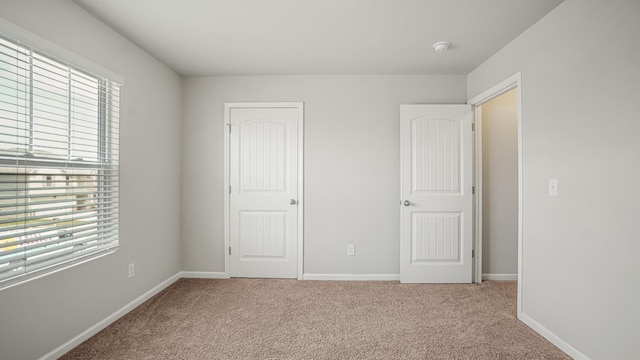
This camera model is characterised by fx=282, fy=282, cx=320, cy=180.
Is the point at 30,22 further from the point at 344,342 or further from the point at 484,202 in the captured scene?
the point at 484,202

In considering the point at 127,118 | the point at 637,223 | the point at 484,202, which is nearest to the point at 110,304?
the point at 127,118

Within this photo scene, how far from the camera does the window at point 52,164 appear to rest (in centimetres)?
154

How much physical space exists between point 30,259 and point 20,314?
30 cm

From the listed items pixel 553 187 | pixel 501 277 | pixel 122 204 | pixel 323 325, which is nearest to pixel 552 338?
pixel 553 187

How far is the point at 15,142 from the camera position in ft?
5.14

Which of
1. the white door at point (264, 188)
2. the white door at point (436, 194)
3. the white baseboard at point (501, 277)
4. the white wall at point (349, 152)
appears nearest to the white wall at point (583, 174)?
the white door at point (436, 194)

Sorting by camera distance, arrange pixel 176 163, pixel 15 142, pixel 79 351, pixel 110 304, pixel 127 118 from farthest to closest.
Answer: pixel 176 163 → pixel 127 118 → pixel 110 304 → pixel 79 351 → pixel 15 142

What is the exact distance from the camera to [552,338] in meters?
1.99

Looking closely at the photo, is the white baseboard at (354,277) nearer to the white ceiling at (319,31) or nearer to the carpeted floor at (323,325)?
the carpeted floor at (323,325)

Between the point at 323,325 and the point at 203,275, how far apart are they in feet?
5.78

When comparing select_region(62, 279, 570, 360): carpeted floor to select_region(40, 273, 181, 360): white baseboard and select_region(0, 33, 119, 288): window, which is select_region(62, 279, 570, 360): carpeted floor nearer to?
select_region(40, 273, 181, 360): white baseboard

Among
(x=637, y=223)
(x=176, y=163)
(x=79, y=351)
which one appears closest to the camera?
(x=637, y=223)

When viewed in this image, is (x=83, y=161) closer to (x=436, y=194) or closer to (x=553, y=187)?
(x=436, y=194)

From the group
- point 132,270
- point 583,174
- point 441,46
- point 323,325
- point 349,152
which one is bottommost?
point 323,325
